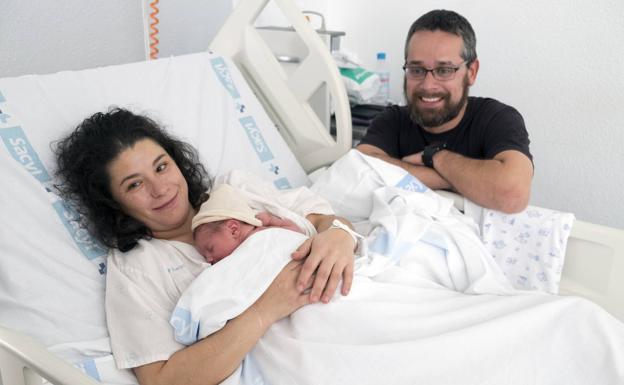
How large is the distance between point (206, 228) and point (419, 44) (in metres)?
1.05

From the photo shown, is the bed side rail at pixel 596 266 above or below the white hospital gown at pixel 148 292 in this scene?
below

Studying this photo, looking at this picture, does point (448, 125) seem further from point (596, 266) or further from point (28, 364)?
point (28, 364)

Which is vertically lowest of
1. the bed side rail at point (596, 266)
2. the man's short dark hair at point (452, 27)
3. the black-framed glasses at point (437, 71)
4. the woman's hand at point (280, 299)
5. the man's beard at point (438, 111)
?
the bed side rail at point (596, 266)

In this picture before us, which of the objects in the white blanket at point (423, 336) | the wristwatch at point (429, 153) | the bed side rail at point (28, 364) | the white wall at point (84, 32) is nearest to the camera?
the bed side rail at point (28, 364)

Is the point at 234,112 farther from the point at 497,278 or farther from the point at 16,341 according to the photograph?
the point at 16,341

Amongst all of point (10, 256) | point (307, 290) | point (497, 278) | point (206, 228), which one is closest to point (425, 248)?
point (497, 278)

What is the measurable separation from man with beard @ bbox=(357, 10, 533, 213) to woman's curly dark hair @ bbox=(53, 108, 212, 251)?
0.92 m

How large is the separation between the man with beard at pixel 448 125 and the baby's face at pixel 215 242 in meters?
0.78

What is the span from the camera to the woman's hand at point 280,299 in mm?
1198

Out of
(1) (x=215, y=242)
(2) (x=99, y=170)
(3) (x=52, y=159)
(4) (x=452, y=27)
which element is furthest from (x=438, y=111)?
(3) (x=52, y=159)

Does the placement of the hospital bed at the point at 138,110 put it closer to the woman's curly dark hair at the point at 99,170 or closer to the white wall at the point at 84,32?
the woman's curly dark hair at the point at 99,170

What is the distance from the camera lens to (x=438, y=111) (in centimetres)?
190

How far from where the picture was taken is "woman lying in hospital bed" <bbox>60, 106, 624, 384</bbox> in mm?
1117

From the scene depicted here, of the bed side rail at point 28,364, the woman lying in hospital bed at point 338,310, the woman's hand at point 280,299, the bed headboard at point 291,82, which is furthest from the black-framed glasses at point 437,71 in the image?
the bed side rail at point 28,364
